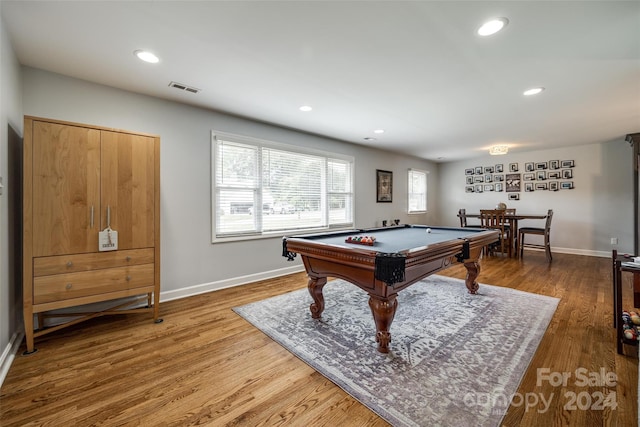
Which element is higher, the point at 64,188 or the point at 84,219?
the point at 64,188

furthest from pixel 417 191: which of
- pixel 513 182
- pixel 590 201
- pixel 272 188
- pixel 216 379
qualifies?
pixel 216 379

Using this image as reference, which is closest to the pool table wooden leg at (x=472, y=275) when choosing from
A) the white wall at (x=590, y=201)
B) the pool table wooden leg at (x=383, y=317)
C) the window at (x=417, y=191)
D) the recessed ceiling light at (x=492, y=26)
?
the pool table wooden leg at (x=383, y=317)

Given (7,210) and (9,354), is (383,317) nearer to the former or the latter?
(9,354)

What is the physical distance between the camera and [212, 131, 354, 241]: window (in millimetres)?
3488

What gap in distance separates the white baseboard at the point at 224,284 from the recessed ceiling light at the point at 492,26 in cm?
353

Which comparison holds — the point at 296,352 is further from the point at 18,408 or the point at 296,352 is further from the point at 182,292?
the point at 182,292

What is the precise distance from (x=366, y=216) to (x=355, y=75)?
339cm

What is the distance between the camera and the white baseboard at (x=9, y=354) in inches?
66.1

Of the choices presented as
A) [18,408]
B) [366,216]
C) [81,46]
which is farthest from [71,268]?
[366,216]

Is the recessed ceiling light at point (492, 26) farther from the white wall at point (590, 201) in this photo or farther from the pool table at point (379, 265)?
the white wall at point (590, 201)

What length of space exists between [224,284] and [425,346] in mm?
2510

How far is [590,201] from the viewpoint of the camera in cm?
545

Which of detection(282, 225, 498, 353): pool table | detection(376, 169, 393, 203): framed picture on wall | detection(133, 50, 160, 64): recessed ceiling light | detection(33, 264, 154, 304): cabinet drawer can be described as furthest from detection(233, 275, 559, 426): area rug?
detection(376, 169, 393, 203): framed picture on wall

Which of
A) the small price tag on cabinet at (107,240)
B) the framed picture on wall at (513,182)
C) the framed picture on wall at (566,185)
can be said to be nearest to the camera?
the small price tag on cabinet at (107,240)
